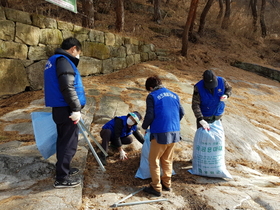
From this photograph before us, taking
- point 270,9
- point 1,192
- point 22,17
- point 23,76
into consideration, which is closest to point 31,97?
point 23,76

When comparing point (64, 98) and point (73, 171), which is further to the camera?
point (73, 171)

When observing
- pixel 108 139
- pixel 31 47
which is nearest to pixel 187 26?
pixel 31 47

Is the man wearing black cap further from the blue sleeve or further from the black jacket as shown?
the black jacket

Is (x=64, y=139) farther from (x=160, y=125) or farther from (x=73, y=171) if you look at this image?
(x=160, y=125)

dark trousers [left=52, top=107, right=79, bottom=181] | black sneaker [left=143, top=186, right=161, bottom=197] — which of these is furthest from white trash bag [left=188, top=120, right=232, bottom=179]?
dark trousers [left=52, top=107, right=79, bottom=181]

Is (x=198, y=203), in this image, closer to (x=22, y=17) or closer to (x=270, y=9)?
(x=22, y=17)

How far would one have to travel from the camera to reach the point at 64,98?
8.54 ft

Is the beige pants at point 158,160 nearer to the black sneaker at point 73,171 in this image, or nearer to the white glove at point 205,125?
the white glove at point 205,125

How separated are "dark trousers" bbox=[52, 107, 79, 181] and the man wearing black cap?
6.04 ft

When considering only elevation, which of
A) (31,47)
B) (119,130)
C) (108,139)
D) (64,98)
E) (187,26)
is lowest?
(108,139)

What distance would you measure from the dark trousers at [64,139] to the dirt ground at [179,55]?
1.26 feet

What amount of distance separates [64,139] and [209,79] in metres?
2.15

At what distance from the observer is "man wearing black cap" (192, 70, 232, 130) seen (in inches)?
144

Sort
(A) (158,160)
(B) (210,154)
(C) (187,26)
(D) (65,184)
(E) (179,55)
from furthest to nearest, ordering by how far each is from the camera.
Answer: (E) (179,55), (C) (187,26), (B) (210,154), (A) (158,160), (D) (65,184)
